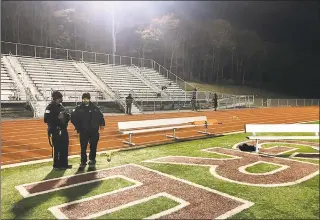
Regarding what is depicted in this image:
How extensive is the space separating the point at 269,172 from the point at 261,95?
51.6 meters

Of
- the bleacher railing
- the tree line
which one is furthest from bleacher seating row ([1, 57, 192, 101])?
the tree line

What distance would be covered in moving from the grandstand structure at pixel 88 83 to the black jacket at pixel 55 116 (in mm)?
13701

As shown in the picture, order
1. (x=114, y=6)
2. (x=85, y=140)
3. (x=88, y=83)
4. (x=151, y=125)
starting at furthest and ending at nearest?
1. (x=114, y=6)
2. (x=88, y=83)
3. (x=151, y=125)
4. (x=85, y=140)

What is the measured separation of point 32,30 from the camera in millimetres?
44250

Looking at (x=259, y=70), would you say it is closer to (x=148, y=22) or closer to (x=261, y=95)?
(x=261, y=95)

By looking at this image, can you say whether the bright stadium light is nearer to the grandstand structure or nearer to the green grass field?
the grandstand structure

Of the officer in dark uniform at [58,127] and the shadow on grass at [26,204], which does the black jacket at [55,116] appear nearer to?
the officer in dark uniform at [58,127]

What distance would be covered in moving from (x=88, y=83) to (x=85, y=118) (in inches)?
880

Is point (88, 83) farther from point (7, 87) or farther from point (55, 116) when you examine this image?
point (55, 116)

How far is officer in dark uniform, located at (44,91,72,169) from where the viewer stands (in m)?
6.89

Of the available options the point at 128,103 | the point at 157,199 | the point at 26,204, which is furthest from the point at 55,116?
the point at 128,103

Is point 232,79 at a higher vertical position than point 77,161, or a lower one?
higher

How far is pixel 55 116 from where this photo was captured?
692 cm

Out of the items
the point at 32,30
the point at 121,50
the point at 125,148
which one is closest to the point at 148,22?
the point at 121,50
